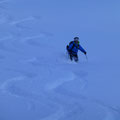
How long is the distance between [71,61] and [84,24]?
620cm

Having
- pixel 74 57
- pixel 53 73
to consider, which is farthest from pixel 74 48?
pixel 53 73

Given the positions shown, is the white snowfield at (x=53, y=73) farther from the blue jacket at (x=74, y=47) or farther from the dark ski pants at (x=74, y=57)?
the blue jacket at (x=74, y=47)

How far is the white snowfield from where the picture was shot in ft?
18.2

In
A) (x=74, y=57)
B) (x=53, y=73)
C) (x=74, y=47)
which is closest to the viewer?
(x=53, y=73)

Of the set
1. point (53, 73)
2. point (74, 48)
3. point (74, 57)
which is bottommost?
point (53, 73)

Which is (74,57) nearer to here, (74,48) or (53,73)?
(74,48)

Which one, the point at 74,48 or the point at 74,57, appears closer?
the point at 74,48

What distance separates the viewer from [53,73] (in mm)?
7598

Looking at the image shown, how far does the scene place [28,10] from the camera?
53.7ft


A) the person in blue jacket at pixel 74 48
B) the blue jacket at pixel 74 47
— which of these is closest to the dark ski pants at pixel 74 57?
the person in blue jacket at pixel 74 48

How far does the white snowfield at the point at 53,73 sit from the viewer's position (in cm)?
555

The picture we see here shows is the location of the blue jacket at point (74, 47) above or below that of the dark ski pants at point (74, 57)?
above

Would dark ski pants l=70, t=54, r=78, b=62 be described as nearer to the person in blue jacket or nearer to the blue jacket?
the person in blue jacket

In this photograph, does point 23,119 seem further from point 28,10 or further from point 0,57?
point 28,10
